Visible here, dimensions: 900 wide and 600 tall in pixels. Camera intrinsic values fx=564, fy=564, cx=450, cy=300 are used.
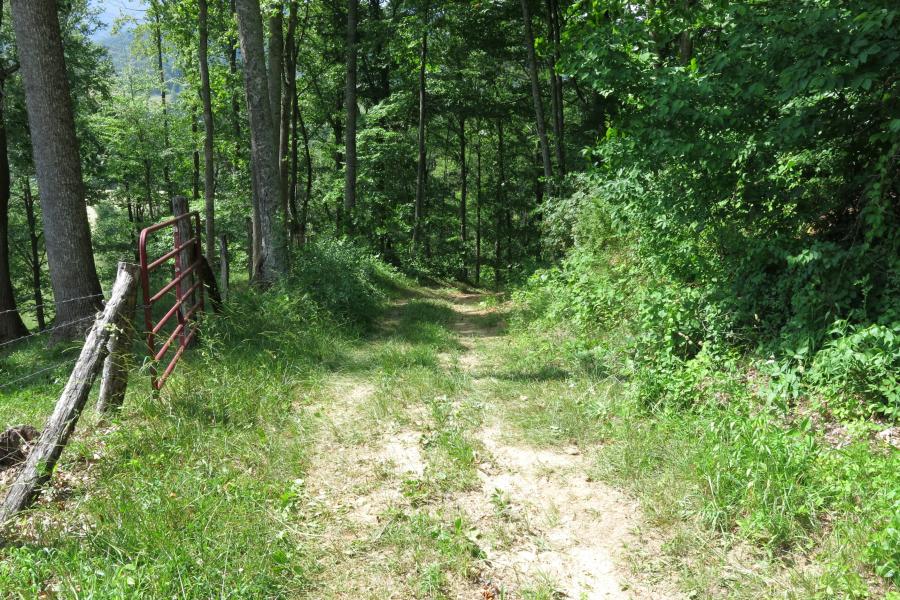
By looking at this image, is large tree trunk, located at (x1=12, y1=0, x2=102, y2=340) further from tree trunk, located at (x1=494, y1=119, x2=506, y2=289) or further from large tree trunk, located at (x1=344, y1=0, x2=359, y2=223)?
tree trunk, located at (x1=494, y1=119, x2=506, y2=289)

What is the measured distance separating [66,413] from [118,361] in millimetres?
685

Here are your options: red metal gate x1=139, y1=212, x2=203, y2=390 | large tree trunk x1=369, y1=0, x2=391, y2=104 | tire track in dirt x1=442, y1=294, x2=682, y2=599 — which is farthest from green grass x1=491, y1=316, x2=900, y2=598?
large tree trunk x1=369, y1=0, x2=391, y2=104

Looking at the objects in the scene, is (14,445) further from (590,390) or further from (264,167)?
(264,167)

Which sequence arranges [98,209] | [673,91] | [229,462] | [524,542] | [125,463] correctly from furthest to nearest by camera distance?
[98,209] < [673,91] < [229,462] < [125,463] < [524,542]

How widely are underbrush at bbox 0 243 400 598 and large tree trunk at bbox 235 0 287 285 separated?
370 cm

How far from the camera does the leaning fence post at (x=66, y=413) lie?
3.65 metres

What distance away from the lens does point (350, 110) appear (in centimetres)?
1655

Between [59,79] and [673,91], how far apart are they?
8582 mm

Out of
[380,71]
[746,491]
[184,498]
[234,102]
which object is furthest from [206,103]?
[746,491]

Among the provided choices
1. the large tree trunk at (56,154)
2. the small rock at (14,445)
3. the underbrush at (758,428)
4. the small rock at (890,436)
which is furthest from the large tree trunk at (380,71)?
the small rock at (890,436)

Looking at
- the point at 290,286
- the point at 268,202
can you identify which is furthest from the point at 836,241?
the point at 268,202

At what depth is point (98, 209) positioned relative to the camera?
34750 millimetres

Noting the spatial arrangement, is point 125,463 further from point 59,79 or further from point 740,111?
point 59,79

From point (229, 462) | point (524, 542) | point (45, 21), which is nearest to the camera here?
point (524, 542)
